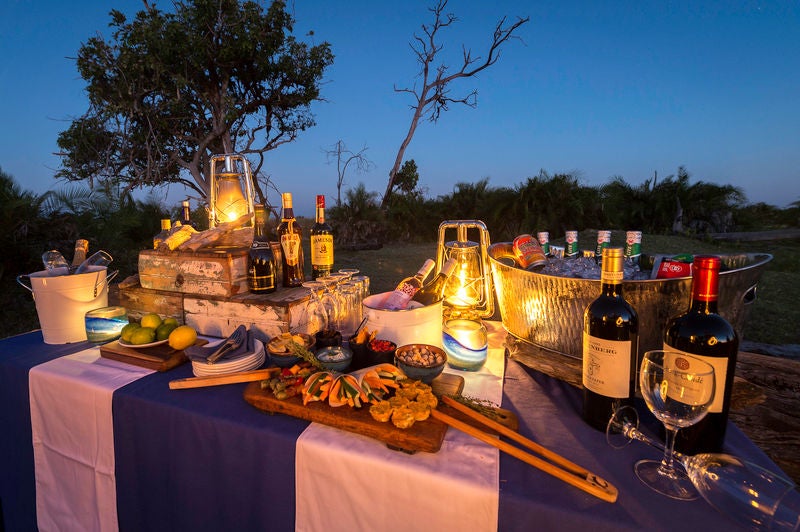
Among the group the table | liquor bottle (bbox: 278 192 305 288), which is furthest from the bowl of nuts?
liquor bottle (bbox: 278 192 305 288)

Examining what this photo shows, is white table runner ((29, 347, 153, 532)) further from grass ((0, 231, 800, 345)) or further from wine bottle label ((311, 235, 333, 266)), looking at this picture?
grass ((0, 231, 800, 345))

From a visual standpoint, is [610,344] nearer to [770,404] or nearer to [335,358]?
[335,358]

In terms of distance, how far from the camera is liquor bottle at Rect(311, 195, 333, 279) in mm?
1907

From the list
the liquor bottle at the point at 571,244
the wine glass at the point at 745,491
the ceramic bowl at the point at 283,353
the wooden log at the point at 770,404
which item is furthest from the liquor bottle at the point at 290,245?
the wine glass at the point at 745,491

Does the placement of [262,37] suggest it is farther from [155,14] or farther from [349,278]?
[349,278]

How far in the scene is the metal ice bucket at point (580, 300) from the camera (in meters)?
1.10

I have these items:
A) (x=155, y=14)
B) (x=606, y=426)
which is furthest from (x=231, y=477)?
(x=155, y=14)

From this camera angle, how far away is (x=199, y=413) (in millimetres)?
1157

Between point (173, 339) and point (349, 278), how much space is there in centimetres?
76

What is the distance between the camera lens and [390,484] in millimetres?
922

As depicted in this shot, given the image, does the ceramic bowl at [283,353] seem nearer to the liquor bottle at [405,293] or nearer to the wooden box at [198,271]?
the liquor bottle at [405,293]

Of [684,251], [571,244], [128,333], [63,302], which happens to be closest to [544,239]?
[571,244]

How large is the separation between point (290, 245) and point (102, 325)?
3.06 ft

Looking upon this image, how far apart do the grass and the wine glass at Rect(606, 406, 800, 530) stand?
6.59ft
